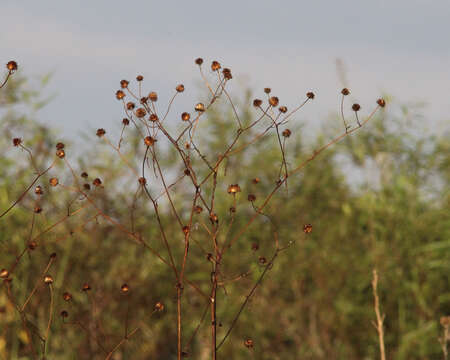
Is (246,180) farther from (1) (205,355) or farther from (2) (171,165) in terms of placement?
(1) (205,355)

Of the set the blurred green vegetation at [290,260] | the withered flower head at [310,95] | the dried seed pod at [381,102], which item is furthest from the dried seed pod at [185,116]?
the blurred green vegetation at [290,260]

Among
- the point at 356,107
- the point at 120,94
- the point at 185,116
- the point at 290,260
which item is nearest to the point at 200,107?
the point at 185,116

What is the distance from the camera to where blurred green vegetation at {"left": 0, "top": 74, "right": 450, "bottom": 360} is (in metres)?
4.41

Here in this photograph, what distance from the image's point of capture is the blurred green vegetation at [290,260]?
441cm

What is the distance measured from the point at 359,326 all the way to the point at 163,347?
138 cm

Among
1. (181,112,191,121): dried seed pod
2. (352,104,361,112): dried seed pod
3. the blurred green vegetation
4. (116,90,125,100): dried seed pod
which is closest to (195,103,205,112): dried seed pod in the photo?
(181,112,191,121): dried seed pod

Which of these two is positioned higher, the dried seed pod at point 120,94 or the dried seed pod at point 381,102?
the dried seed pod at point 381,102

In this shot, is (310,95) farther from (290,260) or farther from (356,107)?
(290,260)

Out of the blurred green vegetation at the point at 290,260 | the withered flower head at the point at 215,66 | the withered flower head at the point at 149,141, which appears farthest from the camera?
the blurred green vegetation at the point at 290,260

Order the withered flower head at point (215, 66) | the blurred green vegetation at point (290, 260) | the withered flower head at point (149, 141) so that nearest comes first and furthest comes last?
the withered flower head at point (149, 141) < the withered flower head at point (215, 66) < the blurred green vegetation at point (290, 260)

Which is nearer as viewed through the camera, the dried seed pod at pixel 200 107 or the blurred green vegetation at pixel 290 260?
the dried seed pod at pixel 200 107

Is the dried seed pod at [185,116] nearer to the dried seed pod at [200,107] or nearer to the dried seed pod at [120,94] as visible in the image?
the dried seed pod at [200,107]

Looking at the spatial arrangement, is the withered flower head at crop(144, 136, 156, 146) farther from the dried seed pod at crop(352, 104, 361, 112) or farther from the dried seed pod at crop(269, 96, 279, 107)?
the dried seed pod at crop(352, 104, 361, 112)

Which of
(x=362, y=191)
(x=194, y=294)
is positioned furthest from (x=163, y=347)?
(x=362, y=191)
